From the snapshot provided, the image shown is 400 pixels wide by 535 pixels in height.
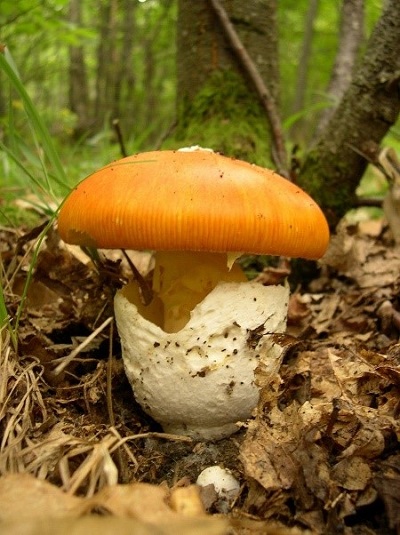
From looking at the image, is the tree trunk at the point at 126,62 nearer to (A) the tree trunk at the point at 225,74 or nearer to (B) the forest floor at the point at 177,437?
(A) the tree trunk at the point at 225,74

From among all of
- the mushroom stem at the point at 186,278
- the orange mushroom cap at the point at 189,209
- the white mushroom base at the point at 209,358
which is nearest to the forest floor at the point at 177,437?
the white mushroom base at the point at 209,358

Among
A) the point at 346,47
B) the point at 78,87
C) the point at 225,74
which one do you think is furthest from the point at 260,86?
the point at 78,87

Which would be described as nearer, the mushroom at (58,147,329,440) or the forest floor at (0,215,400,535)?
the forest floor at (0,215,400,535)

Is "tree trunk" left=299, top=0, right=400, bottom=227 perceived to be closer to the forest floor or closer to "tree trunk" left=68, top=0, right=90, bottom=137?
the forest floor

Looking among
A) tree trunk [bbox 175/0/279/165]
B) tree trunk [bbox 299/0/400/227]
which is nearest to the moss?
tree trunk [bbox 175/0/279/165]

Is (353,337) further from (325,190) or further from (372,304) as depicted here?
(325,190)

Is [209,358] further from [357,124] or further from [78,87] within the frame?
[78,87]

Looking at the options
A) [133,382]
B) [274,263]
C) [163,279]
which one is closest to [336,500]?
[133,382]
